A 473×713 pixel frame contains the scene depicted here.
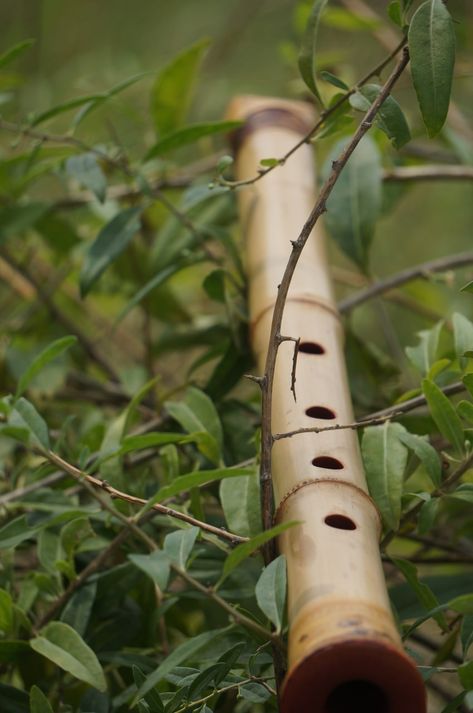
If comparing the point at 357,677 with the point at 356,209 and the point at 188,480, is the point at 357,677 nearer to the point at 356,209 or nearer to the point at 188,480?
the point at 188,480

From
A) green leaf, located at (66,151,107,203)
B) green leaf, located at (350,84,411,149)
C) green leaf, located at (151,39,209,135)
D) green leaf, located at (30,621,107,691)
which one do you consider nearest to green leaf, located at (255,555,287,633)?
green leaf, located at (30,621,107,691)

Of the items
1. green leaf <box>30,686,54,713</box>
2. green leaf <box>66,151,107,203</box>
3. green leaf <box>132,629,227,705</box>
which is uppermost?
green leaf <box>66,151,107,203</box>

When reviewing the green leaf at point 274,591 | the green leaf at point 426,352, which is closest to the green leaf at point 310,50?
the green leaf at point 426,352

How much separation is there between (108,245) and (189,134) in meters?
0.11

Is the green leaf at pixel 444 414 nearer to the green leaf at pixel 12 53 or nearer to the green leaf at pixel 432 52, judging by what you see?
the green leaf at pixel 432 52

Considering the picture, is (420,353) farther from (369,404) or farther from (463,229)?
(463,229)

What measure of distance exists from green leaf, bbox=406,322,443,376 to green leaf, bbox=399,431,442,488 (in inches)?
3.3

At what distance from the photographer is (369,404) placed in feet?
2.27

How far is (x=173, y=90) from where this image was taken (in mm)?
771

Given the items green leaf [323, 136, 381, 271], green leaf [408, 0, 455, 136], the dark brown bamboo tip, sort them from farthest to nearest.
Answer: green leaf [323, 136, 381, 271], green leaf [408, 0, 455, 136], the dark brown bamboo tip

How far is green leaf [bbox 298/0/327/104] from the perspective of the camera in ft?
1.71

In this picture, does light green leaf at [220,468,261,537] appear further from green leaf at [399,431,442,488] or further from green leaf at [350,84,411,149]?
green leaf at [350,84,411,149]

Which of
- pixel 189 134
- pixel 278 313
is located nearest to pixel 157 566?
pixel 278 313

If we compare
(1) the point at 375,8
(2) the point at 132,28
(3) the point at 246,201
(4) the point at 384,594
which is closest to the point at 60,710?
(4) the point at 384,594
